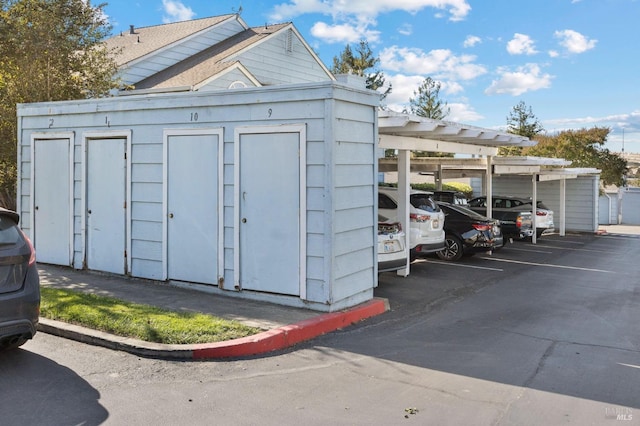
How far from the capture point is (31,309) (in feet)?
17.3

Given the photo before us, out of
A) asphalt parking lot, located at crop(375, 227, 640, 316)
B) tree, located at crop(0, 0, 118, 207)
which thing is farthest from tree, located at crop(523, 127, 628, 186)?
tree, located at crop(0, 0, 118, 207)

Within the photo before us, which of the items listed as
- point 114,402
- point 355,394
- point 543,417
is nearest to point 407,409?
point 355,394

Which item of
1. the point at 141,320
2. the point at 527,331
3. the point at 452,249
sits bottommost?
the point at 527,331

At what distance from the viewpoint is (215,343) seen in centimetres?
592

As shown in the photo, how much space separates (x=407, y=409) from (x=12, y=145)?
11.5 m

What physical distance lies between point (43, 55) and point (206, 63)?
6.75 meters

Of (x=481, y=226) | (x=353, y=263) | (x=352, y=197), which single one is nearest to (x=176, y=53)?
(x=481, y=226)

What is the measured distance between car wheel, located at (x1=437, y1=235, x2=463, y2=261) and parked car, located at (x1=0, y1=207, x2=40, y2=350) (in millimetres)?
10446

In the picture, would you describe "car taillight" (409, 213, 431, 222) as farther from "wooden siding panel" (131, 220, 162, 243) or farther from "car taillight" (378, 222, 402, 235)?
"wooden siding panel" (131, 220, 162, 243)

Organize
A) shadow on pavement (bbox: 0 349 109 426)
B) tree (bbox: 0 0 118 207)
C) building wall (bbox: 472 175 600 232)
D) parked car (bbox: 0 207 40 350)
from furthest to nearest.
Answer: building wall (bbox: 472 175 600 232)
tree (bbox: 0 0 118 207)
parked car (bbox: 0 207 40 350)
shadow on pavement (bbox: 0 349 109 426)

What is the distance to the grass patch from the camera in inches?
240

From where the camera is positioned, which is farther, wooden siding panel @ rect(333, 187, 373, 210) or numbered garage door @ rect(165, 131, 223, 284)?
numbered garage door @ rect(165, 131, 223, 284)

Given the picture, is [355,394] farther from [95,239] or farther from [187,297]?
[95,239]

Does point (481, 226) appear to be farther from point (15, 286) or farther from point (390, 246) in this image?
point (15, 286)
